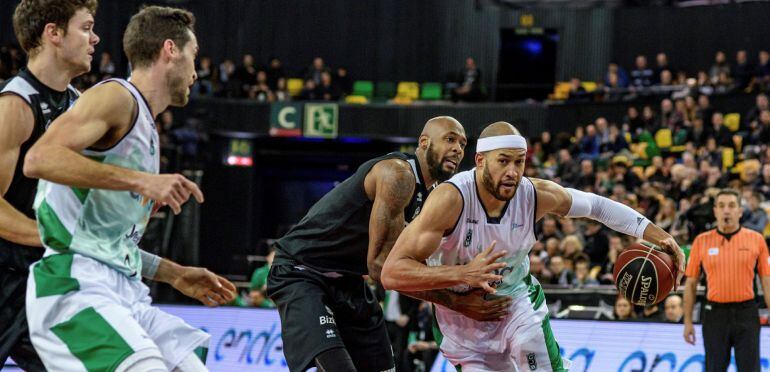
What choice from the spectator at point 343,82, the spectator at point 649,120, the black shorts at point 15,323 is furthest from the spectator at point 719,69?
the black shorts at point 15,323

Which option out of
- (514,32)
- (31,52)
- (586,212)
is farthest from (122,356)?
(514,32)

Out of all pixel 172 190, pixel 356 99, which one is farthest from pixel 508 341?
pixel 356 99

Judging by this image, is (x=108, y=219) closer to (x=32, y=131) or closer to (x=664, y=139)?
(x=32, y=131)

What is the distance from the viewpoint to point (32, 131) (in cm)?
419

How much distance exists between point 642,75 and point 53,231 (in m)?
20.3

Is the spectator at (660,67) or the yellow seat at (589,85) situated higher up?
the spectator at (660,67)

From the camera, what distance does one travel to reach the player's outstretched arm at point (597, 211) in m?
5.75

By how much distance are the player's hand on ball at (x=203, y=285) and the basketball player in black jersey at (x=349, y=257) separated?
149cm

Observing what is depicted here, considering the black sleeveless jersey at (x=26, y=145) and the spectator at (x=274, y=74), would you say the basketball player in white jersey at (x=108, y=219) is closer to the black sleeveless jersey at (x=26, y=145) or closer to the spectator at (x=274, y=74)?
the black sleeveless jersey at (x=26, y=145)

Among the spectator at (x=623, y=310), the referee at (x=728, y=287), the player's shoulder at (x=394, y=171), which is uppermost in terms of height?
the player's shoulder at (x=394, y=171)

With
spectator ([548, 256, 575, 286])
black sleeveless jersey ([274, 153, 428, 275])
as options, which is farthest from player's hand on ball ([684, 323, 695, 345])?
black sleeveless jersey ([274, 153, 428, 275])

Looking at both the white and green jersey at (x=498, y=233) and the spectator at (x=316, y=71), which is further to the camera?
the spectator at (x=316, y=71)

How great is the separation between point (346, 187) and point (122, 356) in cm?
266

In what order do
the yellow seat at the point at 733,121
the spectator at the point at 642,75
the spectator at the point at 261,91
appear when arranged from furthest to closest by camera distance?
1. the spectator at the point at 261,91
2. the spectator at the point at 642,75
3. the yellow seat at the point at 733,121
